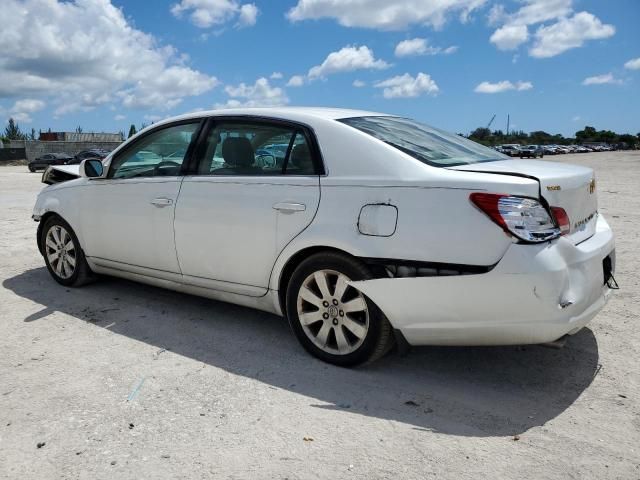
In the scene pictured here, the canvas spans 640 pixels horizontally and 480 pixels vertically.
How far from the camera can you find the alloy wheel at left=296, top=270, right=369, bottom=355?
10.9 ft

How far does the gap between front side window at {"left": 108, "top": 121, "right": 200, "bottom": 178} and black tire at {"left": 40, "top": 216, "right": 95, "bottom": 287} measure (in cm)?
81

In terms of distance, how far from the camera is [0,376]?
11.1 ft

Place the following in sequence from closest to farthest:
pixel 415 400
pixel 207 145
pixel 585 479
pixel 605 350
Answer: pixel 585 479
pixel 415 400
pixel 605 350
pixel 207 145

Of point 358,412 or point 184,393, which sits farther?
point 184,393

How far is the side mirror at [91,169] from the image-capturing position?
15.8 ft

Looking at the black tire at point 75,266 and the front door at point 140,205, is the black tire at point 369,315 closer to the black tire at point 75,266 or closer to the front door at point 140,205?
the front door at point 140,205

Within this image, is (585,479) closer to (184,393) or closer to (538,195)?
(538,195)

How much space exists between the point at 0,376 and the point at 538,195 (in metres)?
3.29

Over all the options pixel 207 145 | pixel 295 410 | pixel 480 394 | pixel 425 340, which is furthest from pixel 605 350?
pixel 207 145

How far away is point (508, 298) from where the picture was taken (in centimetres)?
285

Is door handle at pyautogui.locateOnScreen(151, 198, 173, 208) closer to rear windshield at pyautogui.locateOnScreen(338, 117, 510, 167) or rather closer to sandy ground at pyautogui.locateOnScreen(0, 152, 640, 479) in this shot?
sandy ground at pyautogui.locateOnScreen(0, 152, 640, 479)

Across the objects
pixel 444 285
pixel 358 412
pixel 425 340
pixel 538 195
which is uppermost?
pixel 538 195

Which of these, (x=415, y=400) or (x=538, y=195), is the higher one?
(x=538, y=195)

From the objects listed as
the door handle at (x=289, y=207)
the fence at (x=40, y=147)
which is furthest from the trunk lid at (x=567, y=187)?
the fence at (x=40, y=147)
